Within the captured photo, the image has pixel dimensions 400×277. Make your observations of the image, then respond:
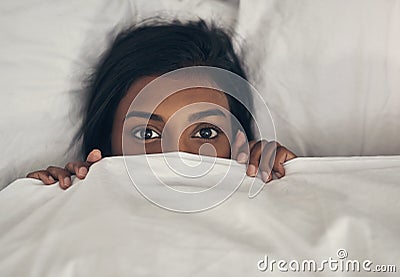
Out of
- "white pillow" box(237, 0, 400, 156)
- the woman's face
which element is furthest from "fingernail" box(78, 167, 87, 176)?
"white pillow" box(237, 0, 400, 156)

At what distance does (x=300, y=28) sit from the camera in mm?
1163

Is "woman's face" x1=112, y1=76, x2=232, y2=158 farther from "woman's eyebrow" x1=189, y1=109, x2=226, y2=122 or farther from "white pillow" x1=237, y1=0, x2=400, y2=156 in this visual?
"white pillow" x1=237, y1=0, x2=400, y2=156

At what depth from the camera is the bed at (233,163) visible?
2.56ft

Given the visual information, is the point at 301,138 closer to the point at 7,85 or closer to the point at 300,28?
the point at 300,28

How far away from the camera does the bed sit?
0.78 meters

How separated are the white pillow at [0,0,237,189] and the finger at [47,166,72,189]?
0.10m

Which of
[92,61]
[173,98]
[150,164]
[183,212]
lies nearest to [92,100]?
[92,61]

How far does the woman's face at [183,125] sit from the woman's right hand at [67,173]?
0.11 metres

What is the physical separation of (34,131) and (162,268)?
0.46 meters

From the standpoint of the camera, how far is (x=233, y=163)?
37.6 inches

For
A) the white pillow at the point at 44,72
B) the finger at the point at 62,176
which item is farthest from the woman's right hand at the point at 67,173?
the white pillow at the point at 44,72

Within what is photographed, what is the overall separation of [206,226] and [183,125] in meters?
0.28

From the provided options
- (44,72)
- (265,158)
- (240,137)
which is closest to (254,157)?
(265,158)

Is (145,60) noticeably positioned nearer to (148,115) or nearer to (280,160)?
(148,115)
